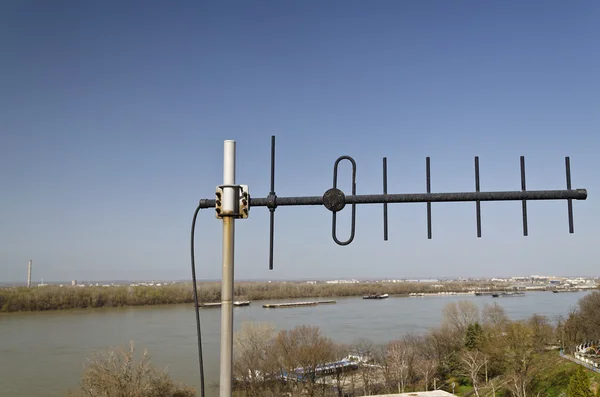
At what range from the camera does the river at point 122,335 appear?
24672 millimetres

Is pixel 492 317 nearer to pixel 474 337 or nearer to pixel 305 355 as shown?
pixel 474 337

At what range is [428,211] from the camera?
247 cm

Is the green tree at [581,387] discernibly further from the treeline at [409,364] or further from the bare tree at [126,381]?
the bare tree at [126,381]

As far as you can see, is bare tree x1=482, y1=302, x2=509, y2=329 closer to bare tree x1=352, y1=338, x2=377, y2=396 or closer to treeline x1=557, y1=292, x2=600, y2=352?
treeline x1=557, y1=292, x2=600, y2=352

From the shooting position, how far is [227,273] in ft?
7.73

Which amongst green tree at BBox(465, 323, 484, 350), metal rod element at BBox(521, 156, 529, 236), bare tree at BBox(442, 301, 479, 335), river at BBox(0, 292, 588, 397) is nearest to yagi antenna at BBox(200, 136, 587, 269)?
metal rod element at BBox(521, 156, 529, 236)

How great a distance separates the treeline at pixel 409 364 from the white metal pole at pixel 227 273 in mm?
24731

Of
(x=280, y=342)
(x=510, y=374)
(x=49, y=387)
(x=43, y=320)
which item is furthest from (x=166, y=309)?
(x=510, y=374)

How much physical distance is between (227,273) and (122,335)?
37.0 m

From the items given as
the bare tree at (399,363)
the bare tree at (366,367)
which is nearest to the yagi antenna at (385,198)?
the bare tree at (399,363)

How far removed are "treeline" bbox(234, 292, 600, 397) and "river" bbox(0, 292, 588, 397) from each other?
2882mm

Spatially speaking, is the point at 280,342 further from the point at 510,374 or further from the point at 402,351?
the point at 510,374

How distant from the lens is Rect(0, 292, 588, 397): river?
24.7 m

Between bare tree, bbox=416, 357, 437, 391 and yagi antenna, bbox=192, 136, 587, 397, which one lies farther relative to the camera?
bare tree, bbox=416, 357, 437, 391
